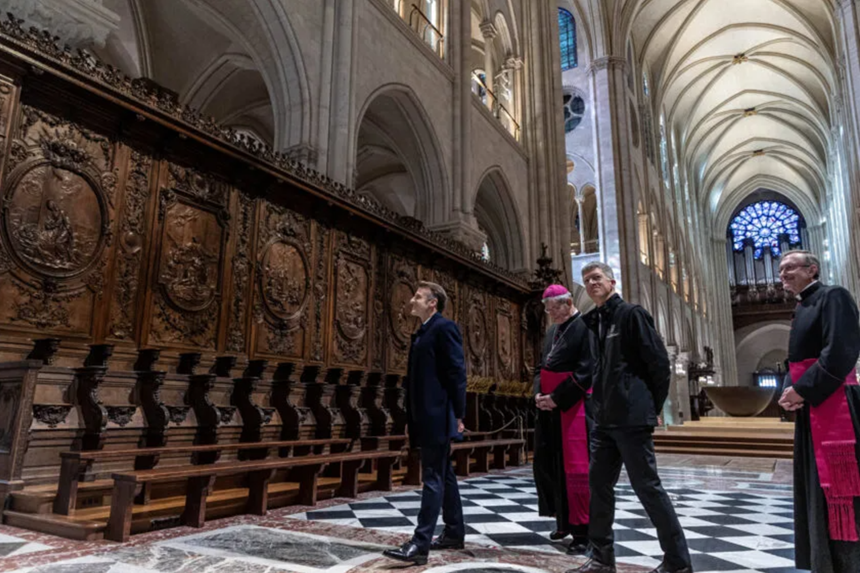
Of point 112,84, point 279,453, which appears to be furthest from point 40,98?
point 279,453

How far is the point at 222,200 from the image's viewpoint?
6.42 m

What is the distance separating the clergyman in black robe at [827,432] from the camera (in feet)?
8.61

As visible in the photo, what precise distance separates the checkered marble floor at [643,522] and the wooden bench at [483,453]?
0.87m

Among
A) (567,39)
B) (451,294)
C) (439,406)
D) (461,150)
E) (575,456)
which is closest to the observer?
(439,406)

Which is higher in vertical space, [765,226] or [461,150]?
[765,226]

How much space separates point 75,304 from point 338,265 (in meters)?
3.43

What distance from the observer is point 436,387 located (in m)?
3.27

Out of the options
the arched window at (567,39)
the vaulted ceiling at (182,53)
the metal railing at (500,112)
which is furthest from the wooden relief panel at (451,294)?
the arched window at (567,39)

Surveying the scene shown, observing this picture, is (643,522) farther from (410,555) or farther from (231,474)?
(231,474)

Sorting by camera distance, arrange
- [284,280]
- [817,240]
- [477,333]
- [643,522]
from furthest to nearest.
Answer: [817,240]
[477,333]
[284,280]
[643,522]

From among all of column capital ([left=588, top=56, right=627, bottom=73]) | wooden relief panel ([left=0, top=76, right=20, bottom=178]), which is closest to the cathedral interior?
wooden relief panel ([left=0, top=76, right=20, bottom=178])

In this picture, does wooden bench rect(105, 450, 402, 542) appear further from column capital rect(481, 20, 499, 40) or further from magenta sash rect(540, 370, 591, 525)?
column capital rect(481, 20, 499, 40)

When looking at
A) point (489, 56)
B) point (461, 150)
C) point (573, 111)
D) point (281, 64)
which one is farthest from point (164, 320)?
point (573, 111)

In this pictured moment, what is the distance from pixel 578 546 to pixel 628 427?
3.44 ft
